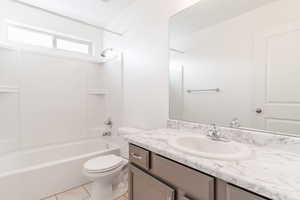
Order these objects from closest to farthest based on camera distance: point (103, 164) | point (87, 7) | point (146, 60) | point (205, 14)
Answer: point (205, 14) → point (103, 164) → point (146, 60) → point (87, 7)

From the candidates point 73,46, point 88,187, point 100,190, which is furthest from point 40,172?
point 73,46

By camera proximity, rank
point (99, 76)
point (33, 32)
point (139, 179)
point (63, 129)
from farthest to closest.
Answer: point (99, 76), point (63, 129), point (33, 32), point (139, 179)

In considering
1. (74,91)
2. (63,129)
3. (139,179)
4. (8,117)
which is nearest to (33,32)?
(74,91)

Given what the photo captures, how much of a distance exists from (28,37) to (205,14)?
2.58 meters

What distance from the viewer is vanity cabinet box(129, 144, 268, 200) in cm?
68

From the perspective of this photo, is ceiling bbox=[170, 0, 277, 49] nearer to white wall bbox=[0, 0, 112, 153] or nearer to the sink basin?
the sink basin

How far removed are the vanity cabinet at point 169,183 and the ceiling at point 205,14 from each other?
1185mm

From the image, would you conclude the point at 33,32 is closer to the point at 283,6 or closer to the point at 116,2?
the point at 116,2

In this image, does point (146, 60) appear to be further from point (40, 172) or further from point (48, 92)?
point (40, 172)

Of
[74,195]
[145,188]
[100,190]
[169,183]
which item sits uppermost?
[169,183]

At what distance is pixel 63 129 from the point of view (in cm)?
261

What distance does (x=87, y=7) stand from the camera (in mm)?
2342

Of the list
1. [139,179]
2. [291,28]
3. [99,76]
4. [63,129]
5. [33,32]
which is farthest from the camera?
[99,76]

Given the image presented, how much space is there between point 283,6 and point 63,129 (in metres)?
3.01
